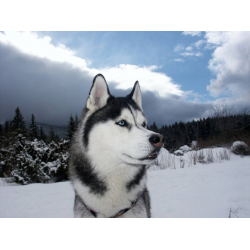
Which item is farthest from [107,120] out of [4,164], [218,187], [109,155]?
[4,164]

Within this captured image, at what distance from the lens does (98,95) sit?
2.27 meters

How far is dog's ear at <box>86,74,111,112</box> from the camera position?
7.15 ft

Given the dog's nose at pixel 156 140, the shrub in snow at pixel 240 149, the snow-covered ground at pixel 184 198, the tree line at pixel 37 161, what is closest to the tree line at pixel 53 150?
the tree line at pixel 37 161

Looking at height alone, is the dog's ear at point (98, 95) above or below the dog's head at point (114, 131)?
above

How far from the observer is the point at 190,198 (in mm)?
3641

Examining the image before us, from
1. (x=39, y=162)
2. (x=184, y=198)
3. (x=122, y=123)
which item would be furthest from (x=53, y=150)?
(x=122, y=123)

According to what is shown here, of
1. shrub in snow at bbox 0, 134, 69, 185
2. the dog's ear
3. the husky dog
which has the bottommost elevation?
shrub in snow at bbox 0, 134, 69, 185

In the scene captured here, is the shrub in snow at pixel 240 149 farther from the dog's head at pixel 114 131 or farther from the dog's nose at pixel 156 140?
the dog's nose at pixel 156 140

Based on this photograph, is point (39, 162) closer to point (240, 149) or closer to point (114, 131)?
point (114, 131)

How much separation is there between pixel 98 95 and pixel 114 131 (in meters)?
0.62

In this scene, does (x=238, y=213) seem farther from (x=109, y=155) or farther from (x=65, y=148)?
(x=65, y=148)

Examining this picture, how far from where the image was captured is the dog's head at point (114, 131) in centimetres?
175

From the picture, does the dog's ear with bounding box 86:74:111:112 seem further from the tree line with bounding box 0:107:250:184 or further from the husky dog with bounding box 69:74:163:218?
the tree line with bounding box 0:107:250:184

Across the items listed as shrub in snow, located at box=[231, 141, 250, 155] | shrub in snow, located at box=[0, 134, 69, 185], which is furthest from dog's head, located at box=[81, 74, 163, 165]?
shrub in snow, located at box=[0, 134, 69, 185]
